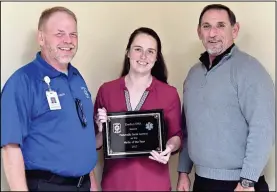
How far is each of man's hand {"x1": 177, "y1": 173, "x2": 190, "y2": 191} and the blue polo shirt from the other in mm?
599

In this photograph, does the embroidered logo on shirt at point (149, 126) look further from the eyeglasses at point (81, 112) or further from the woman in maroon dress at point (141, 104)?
the eyeglasses at point (81, 112)

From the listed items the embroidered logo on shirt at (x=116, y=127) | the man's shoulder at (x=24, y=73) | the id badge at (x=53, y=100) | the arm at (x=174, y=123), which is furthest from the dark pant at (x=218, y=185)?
the man's shoulder at (x=24, y=73)

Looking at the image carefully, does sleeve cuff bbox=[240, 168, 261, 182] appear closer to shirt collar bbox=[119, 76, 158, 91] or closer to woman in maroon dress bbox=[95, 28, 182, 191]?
woman in maroon dress bbox=[95, 28, 182, 191]

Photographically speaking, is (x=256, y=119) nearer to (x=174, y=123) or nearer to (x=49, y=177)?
(x=174, y=123)

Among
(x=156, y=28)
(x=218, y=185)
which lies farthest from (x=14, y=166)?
(x=156, y=28)

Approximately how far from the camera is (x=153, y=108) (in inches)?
77.5

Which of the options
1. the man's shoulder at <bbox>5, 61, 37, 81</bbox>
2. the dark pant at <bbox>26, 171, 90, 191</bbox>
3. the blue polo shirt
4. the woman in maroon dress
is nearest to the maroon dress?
the woman in maroon dress

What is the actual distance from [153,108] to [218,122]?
33 centimetres

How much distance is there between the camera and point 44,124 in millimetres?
1633

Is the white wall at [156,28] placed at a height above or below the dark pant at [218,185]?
above

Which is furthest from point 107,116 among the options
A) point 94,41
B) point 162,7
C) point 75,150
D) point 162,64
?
point 162,7

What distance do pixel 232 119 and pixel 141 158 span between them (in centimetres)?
48

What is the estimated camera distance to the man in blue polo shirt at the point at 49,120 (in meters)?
1.56

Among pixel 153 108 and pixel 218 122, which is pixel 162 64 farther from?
pixel 218 122
